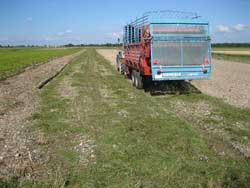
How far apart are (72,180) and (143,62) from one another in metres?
7.58

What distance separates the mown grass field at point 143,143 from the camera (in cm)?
450

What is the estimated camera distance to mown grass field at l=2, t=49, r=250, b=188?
14.8 ft

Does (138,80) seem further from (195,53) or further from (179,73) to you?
(195,53)

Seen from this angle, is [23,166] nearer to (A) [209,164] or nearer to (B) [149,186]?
(B) [149,186]

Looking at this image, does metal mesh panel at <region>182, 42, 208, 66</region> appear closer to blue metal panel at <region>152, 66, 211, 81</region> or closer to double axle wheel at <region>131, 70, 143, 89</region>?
blue metal panel at <region>152, 66, 211, 81</region>

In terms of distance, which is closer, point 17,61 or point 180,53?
point 180,53

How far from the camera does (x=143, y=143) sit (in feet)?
19.8

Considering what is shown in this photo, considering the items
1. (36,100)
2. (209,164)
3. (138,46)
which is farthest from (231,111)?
(36,100)

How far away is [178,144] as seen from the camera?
5.89 meters

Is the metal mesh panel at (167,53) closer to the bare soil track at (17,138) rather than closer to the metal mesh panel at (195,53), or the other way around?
the metal mesh panel at (195,53)

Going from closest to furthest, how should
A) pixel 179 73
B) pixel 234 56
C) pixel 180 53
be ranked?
pixel 180 53 < pixel 179 73 < pixel 234 56

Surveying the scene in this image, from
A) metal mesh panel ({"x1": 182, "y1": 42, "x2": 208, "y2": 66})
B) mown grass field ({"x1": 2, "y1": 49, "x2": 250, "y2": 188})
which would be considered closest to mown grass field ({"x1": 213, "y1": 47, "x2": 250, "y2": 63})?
metal mesh panel ({"x1": 182, "y1": 42, "x2": 208, "y2": 66})

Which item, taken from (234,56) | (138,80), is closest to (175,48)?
(138,80)

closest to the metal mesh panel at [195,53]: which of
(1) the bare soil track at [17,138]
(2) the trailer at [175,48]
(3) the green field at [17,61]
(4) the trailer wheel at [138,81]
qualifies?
(2) the trailer at [175,48]
